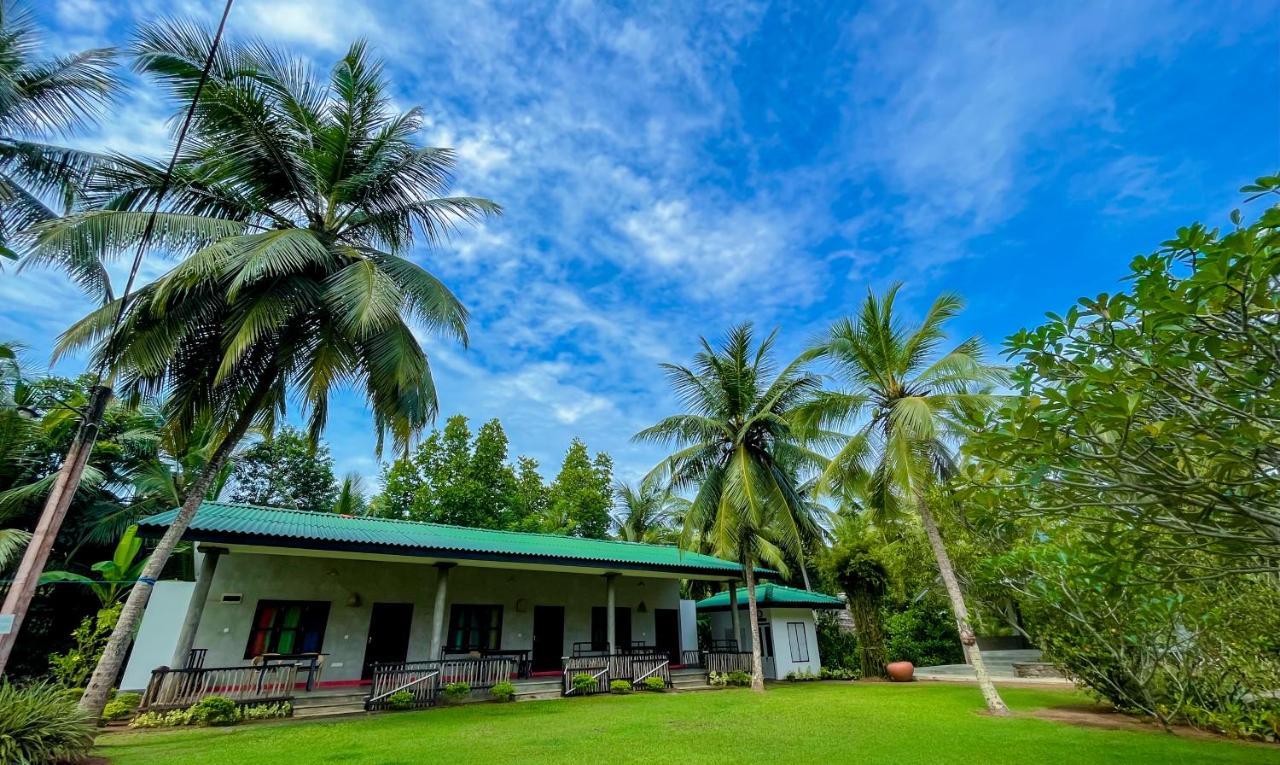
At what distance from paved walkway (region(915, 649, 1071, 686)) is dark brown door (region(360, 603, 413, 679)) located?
15611 millimetres

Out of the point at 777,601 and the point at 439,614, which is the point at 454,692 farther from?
the point at 777,601

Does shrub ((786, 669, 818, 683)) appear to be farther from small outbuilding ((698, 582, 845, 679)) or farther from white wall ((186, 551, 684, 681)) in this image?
white wall ((186, 551, 684, 681))

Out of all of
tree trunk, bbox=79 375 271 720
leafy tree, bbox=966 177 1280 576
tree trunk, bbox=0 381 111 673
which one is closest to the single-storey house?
tree trunk, bbox=79 375 271 720

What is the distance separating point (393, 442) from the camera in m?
8.98

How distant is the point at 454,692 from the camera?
10406 mm

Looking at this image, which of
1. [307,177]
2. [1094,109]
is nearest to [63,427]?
[307,177]

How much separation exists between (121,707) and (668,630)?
13.1 metres

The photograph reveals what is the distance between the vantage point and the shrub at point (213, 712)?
8109 mm

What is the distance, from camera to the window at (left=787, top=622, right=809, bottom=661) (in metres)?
17.6

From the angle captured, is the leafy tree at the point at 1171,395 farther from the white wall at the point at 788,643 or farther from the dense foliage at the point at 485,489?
the dense foliage at the point at 485,489

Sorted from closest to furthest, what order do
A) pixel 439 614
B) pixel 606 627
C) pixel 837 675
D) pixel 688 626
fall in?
pixel 439 614, pixel 606 627, pixel 837 675, pixel 688 626

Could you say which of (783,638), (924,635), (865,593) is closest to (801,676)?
(783,638)

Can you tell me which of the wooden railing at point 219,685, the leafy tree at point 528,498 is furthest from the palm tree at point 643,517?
the wooden railing at point 219,685

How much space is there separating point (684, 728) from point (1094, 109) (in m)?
10.1
